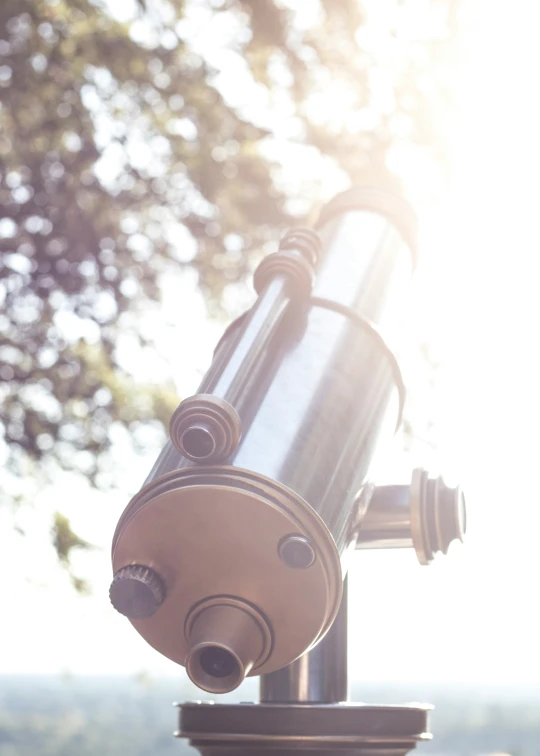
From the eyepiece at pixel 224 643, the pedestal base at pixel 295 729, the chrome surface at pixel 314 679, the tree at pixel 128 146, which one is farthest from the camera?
the tree at pixel 128 146

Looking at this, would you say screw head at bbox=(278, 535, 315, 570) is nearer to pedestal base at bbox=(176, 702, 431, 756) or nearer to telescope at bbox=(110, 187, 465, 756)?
telescope at bbox=(110, 187, 465, 756)

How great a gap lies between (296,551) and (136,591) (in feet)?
0.56

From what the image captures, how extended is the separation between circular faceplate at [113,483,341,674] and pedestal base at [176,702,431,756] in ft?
0.50

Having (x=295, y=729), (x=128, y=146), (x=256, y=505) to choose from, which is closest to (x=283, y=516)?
(x=256, y=505)

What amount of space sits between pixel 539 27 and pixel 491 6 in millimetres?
266

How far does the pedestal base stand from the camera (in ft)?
3.35

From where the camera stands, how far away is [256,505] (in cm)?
87

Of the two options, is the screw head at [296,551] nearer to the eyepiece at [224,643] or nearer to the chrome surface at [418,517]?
the eyepiece at [224,643]

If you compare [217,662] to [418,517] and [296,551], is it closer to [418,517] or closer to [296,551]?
[296,551]

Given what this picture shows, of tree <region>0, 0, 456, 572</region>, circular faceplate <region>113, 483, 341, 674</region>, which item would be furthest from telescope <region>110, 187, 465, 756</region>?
tree <region>0, 0, 456, 572</region>

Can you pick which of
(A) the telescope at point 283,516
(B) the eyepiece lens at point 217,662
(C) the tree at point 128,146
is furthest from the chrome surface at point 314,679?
(C) the tree at point 128,146

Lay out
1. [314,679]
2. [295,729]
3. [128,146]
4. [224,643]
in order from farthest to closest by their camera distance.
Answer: [128,146] → [314,679] → [295,729] → [224,643]

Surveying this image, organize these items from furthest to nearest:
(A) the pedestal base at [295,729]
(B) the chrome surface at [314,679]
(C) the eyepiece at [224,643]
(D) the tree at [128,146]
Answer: (D) the tree at [128,146]
(B) the chrome surface at [314,679]
(A) the pedestal base at [295,729]
(C) the eyepiece at [224,643]

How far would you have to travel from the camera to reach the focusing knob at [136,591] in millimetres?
885
